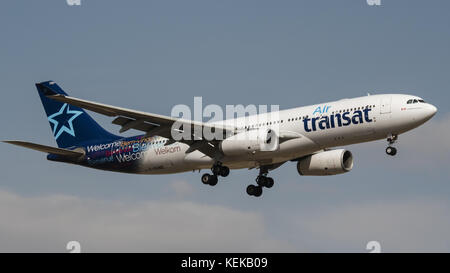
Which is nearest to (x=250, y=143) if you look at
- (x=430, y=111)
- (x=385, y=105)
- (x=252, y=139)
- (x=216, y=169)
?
(x=252, y=139)

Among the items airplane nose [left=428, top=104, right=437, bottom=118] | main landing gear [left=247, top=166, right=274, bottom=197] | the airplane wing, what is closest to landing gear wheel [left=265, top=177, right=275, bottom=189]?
main landing gear [left=247, top=166, right=274, bottom=197]

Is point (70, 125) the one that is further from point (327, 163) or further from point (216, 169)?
point (327, 163)

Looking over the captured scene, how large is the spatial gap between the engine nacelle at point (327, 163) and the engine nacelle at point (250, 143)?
578cm

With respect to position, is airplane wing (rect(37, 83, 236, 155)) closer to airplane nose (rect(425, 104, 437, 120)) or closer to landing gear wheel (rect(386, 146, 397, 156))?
landing gear wheel (rect(386, 146, 397, 156))

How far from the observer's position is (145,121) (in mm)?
50219

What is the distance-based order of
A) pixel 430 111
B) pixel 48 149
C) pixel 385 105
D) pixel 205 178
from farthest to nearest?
pixel 48 149 → pixel 205 178 → pixel 385 105 → pixel 430 111

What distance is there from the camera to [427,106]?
4853 centimetres

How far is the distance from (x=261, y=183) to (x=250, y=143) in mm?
7346

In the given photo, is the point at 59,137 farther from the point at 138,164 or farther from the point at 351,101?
the point at 351,101

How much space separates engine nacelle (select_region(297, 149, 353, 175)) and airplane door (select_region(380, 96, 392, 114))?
6287 mm

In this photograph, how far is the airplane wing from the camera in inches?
1839

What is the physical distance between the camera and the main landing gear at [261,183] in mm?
56938

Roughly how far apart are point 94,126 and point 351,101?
813 inches

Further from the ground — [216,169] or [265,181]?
[265,181]
